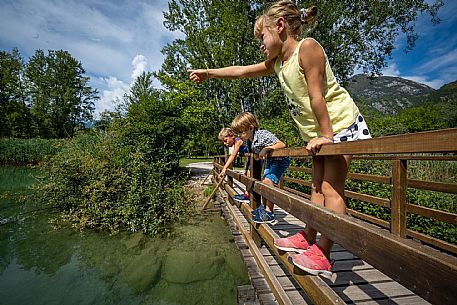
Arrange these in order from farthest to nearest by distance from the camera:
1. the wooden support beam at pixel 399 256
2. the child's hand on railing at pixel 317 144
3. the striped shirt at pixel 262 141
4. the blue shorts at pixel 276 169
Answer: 1. the blue shorts at pixel 276 169
2. the striped shirt at pixel 262 141
3. the child's hand on railing at pixel 317 144
4. the wooden support beam at pixel 399 256

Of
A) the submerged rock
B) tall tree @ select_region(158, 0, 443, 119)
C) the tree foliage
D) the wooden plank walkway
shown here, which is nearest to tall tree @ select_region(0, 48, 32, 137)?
the tree foliage

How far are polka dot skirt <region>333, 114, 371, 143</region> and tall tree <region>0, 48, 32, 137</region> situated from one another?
4326 centimetres

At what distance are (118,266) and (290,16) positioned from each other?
588 centimetres

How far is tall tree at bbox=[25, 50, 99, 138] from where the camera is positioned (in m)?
37.2

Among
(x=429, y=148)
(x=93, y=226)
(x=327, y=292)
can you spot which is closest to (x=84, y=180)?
(x=93, y=226)

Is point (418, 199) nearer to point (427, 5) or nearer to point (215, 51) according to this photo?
point (427, 5)

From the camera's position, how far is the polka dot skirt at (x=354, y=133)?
1478 mm

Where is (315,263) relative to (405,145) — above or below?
below

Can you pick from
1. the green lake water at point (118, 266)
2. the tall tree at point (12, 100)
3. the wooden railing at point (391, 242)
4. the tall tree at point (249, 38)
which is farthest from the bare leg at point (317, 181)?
the tall tree at point (12, 100)

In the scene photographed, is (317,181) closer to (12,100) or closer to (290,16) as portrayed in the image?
(290,16)

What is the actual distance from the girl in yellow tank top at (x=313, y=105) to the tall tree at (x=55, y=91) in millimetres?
44231

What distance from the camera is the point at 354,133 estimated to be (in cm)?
149

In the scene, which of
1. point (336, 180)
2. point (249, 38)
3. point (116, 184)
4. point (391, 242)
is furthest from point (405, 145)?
point (249, 38)

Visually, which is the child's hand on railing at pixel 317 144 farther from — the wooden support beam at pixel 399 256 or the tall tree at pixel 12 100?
the tall tree at pixel 12 100
